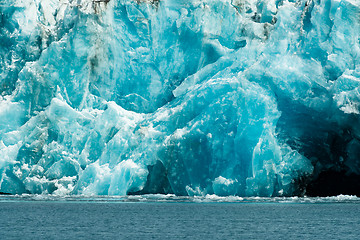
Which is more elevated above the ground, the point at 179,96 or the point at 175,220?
the point at 179,96

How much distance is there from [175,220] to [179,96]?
8659 mm

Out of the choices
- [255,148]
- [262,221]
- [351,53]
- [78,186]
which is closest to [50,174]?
[78,186]

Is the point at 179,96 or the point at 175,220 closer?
the point at 175,220

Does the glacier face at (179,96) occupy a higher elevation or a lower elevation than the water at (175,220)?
higher

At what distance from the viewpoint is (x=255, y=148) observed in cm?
2734

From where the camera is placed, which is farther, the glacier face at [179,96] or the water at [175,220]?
the glacier face at [179,96]

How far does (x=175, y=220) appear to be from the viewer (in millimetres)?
22672

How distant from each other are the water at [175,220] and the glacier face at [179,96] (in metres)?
1.09

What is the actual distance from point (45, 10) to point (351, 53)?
49.9 ft

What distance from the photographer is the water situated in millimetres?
18922

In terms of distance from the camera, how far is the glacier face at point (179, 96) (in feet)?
92.3

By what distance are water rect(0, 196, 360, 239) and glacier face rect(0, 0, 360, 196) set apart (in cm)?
109

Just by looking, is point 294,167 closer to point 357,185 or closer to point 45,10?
point 357,185

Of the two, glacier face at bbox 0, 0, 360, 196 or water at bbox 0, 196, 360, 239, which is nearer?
water at bbox 0, 196, 360, 239
